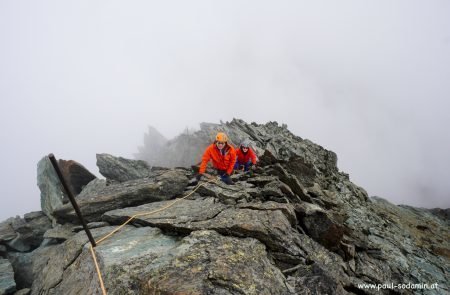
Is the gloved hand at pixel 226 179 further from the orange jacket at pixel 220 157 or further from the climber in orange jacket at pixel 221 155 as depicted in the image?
the orange jacket at pixel 220 157

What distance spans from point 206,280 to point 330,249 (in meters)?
7.16

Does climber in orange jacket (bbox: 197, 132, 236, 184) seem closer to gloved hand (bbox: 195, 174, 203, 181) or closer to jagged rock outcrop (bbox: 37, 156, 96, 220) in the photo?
gloved hand (bbox: 195, 174, 203, 181)

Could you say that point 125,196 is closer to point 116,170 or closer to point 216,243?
point 116,170

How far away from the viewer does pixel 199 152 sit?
35.8 metres

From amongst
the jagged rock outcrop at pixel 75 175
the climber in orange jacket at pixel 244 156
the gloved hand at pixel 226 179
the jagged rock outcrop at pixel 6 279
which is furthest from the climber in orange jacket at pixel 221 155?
the jagged rock outcrop at pixel 6 279

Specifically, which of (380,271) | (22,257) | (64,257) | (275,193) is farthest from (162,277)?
(22,257)

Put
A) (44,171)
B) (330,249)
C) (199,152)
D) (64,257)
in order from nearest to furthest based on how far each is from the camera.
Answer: (64,257)
(330,249)
(44,171)
(199,152)

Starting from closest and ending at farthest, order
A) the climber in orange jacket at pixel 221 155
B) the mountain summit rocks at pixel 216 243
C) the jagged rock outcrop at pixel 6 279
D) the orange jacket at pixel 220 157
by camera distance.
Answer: the mountain summit rocks at pixel 216 243 < the jagged rock outcrop at pixel 6 279 < the climber in orange jacket at pixel 221 155 < the orange jacket at pixel 220 157

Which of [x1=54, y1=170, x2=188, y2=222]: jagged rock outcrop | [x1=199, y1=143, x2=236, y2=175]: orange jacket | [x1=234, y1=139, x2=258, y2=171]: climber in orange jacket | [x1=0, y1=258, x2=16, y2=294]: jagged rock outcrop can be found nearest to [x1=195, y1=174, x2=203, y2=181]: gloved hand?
[x1=199, y1=143, x2=236, y2=175]: orange jacket

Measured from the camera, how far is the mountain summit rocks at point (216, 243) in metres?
8.45

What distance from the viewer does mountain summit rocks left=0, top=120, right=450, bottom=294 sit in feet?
27.7

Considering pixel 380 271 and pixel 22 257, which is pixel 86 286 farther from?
pixel 380 271

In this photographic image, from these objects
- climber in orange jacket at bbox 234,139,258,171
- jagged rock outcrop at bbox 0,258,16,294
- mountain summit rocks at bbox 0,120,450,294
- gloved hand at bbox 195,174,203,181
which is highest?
climber in orange jacket at bbox 234,139,258,171

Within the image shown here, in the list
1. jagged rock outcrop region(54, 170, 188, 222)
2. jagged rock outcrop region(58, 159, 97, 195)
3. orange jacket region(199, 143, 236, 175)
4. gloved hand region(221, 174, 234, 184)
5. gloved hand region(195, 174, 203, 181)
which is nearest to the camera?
jagged rock outcrop region(54, 170, 188, 222)
